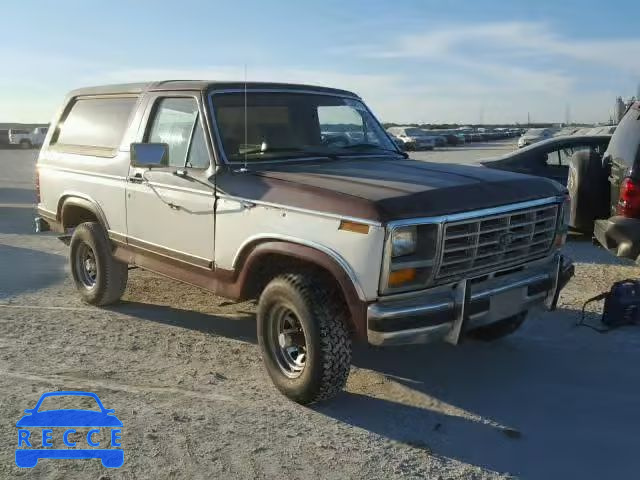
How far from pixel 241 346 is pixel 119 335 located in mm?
1071

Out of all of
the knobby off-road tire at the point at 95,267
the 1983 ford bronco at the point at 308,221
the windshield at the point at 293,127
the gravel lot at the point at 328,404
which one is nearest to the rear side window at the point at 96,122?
the 1983 ford bronco at the point at 308,221

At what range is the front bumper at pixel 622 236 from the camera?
6072mm

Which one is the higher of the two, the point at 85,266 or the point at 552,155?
the point at 552,155

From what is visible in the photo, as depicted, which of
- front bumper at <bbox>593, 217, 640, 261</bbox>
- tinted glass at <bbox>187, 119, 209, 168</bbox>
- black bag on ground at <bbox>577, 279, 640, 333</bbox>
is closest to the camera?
tinted glass at <bbox>187, 119, 209, 168</bbox>

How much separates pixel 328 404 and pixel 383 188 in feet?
4.66

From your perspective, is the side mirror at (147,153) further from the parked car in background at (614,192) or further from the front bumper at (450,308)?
the parked car in background at (614,192)

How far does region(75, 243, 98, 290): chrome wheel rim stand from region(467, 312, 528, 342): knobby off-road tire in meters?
3.62

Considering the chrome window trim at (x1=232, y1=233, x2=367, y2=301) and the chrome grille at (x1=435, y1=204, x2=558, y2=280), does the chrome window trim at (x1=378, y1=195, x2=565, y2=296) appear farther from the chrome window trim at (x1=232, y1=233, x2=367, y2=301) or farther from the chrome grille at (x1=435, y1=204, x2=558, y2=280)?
the chrome window trim at (x1=232, y1=233, x2=367, y2=301)

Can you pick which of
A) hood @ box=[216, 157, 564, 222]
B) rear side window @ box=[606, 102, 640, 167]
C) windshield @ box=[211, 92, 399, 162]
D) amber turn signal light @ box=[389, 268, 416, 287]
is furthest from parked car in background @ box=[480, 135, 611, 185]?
amber turn signal light @ box=[389, 268, 416, 287]

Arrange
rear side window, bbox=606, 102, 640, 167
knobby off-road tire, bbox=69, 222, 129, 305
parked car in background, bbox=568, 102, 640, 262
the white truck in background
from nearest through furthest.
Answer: knobby off-road tire, bbox=69, 222, 129, 305 < parked car in background, bbox=568, 102, 640, 262 < rear side window, bbox=606, 102, 640, 167 < the white truck in background

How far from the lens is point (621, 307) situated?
543cm

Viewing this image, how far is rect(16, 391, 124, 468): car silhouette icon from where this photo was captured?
11.3ft

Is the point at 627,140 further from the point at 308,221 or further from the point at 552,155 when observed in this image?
the point at 308,221

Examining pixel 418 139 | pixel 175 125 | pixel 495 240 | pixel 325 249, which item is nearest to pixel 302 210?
pixel 325 249
